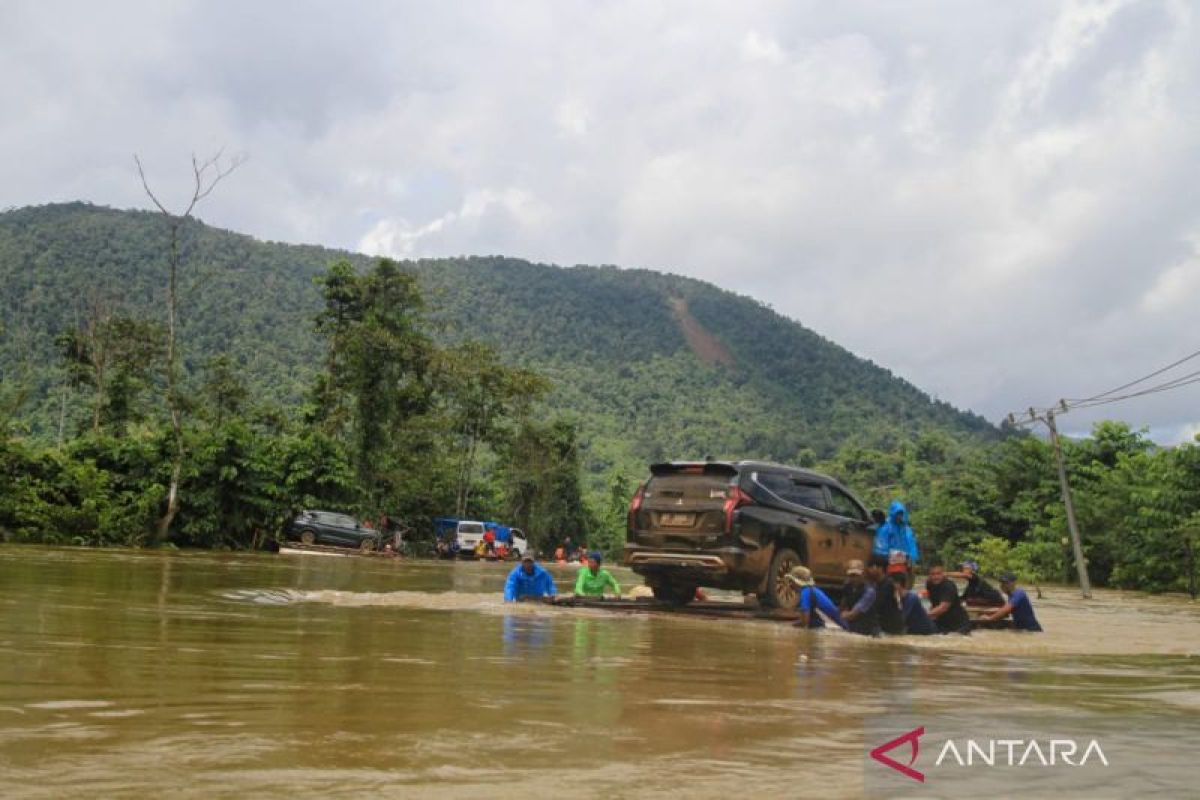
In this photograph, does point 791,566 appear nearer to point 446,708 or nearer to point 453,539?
point 446,708

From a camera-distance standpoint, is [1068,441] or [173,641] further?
[1068,441]

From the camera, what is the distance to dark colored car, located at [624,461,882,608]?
11992 millimetres

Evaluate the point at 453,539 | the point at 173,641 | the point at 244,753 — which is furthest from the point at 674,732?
the point at 453,539

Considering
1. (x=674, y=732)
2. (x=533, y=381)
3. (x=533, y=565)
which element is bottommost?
(x=674, y=732)

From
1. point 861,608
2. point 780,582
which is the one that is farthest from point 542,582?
point 861,608

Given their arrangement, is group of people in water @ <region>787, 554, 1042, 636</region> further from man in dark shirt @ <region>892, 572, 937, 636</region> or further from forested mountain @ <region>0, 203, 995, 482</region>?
forested mountain @ <region>0, 203, 995, 482</region>

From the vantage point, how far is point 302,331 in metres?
85.6

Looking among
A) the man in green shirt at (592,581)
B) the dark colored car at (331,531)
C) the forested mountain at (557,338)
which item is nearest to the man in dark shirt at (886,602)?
the man in green shirt at (592,581)

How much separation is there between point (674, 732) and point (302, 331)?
8489 centimetres

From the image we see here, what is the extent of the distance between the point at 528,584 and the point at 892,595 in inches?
179

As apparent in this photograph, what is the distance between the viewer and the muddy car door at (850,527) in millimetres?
13180

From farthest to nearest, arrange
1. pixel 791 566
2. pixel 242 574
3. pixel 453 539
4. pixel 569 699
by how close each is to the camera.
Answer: pixel 453 539 → pixel 242 574 → pixel 791 566 → pixel 569 699

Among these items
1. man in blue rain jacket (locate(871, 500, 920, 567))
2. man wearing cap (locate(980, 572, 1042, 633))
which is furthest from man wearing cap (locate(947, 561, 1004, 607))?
man in blue rain jacket (locate(871, 500, 920, 567))

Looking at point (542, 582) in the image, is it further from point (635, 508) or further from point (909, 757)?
point (909, 757)
